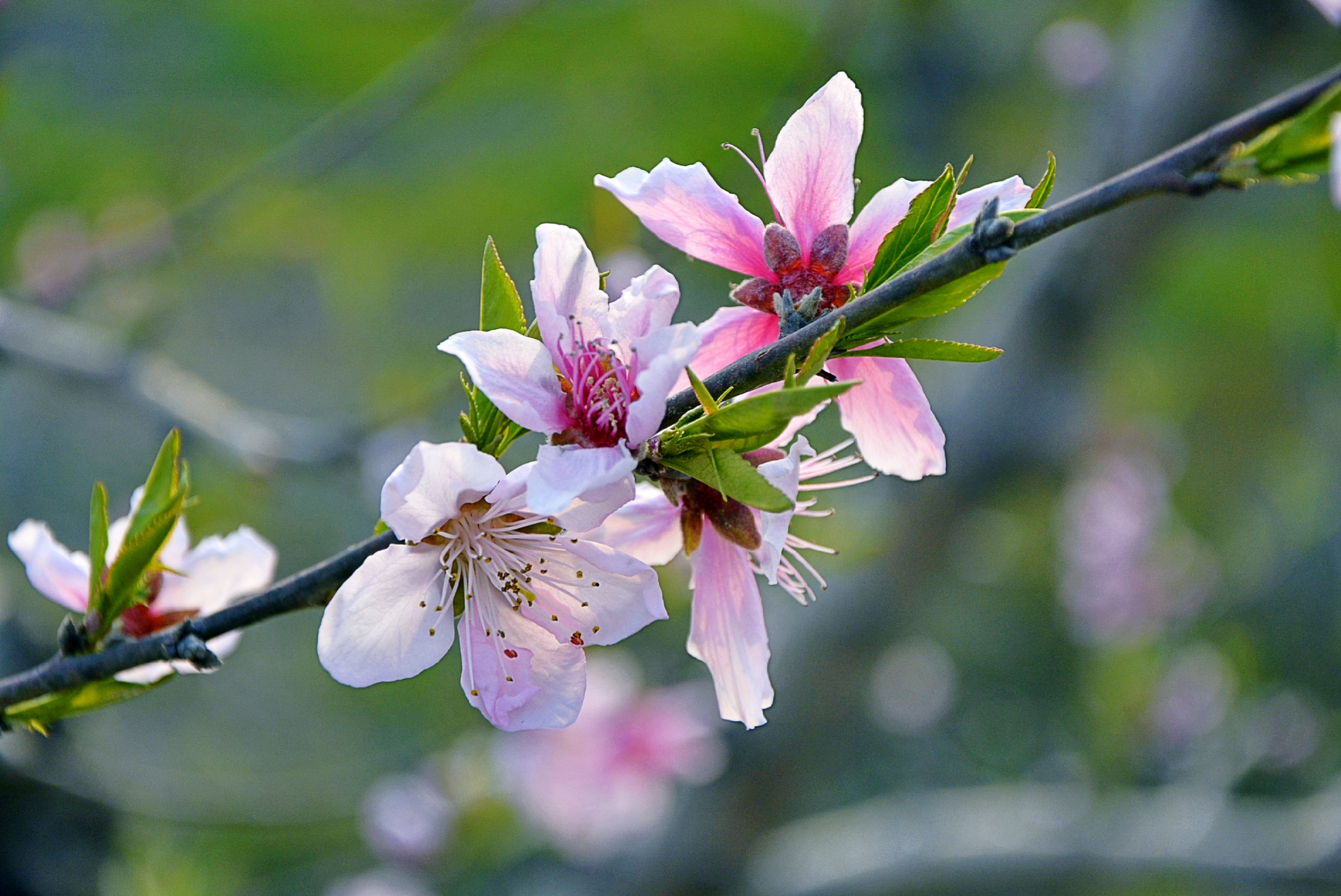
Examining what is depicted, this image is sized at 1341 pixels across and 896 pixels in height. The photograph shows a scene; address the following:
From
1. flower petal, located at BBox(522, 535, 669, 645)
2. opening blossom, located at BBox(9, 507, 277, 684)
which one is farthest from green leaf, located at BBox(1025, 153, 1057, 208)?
opening blossom, located at BBox(9, 507, 277, 684)

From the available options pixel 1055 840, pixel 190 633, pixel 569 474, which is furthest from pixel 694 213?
pixel 1055 840

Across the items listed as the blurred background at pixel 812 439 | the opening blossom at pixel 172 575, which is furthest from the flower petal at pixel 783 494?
the blurred background at pixel 812 439

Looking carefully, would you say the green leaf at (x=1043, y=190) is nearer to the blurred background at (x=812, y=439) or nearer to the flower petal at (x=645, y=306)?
the flower petal at (x=645, y=306)

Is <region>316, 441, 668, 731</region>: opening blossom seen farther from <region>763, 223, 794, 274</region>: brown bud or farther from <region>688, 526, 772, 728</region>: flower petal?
<region>763, 223, 794, 274</region>: brown bud

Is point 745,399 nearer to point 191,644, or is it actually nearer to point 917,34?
point 191,644

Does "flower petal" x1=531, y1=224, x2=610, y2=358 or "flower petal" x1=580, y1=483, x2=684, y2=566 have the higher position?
"flower petal" x1=531, y1=224, x2=610, y2=358

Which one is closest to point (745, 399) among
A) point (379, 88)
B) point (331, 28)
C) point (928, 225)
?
point (928, 225)
